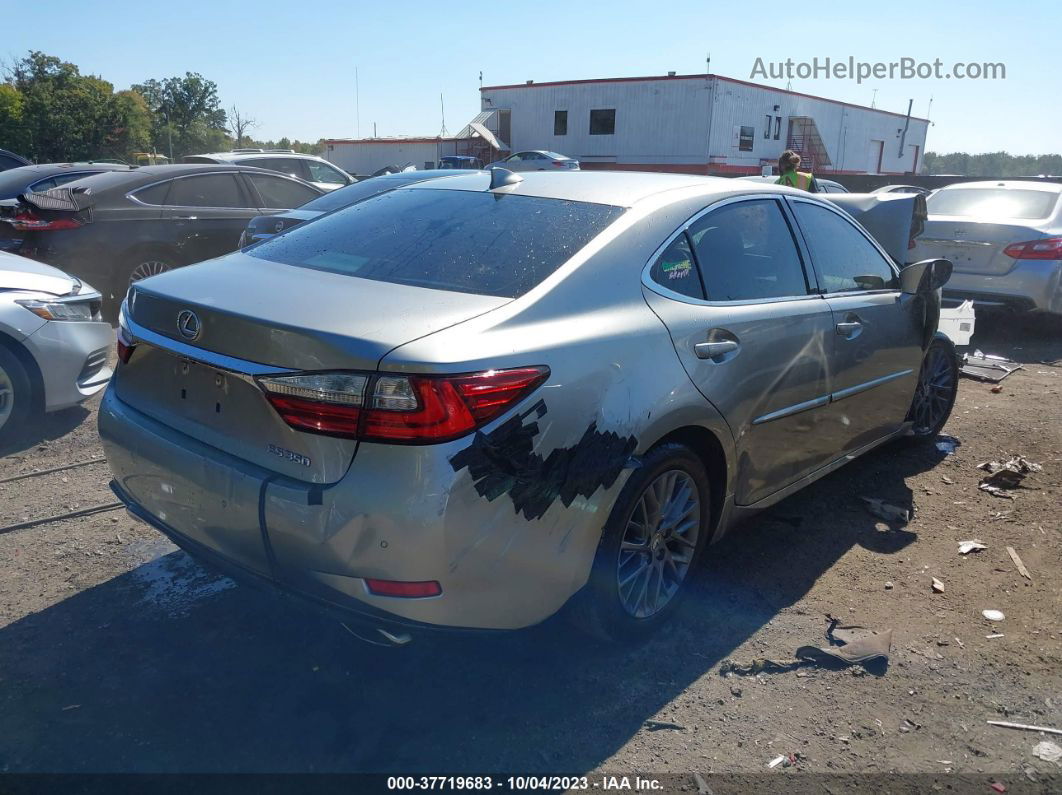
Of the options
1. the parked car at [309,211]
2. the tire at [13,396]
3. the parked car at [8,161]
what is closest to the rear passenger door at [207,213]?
the parked car at [309,211]

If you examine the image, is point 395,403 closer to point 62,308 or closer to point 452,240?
point 452,240

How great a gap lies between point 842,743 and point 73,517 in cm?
359

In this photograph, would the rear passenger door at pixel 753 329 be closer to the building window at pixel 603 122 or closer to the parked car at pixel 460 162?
the parked car at pixel 460 162

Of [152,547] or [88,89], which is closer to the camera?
[152,547]

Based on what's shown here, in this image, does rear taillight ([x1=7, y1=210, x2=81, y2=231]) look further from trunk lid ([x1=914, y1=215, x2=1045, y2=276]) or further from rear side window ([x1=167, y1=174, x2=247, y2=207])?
trunk lid ([x1=914, y1=215, x2=1045, y2=276])

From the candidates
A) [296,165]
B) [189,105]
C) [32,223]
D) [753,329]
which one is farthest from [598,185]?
[189,105]

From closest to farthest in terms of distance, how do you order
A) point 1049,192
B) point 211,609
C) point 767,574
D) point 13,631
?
point 13,631
point 211,609
point 767,574
point 1049,192

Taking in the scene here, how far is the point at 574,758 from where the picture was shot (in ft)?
8.48

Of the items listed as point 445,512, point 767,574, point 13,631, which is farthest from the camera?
point 767,574

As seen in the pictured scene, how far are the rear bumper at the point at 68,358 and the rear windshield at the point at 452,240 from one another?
2326 mm

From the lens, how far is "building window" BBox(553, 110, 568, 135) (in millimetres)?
42906

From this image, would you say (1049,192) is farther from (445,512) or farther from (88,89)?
(88,89)

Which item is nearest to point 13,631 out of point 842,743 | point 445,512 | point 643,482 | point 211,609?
point 211,609

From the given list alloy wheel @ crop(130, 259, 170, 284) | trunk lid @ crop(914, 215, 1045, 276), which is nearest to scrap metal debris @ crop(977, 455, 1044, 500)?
trunk lid @ crop(914, 215, 1045, 276)
